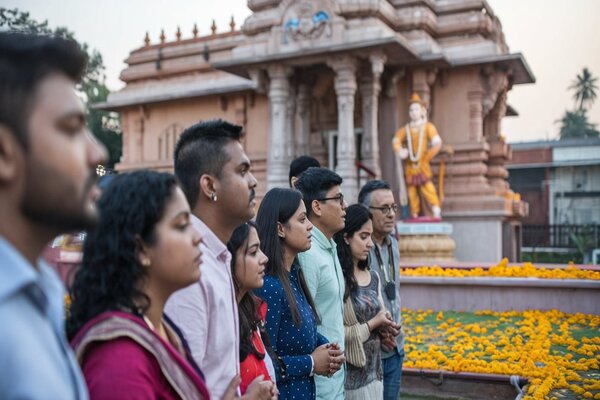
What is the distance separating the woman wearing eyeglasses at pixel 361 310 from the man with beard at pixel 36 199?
8.16 ft

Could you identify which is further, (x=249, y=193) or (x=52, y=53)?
(x=249, y=193)

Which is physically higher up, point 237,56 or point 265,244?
point 237,56

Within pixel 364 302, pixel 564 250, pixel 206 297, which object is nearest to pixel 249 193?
pixel 206 297

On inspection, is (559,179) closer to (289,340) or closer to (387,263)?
(387,263)

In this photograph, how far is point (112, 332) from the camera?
4.81 feet

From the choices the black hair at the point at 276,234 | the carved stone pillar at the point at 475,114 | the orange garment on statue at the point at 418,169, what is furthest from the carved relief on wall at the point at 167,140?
the black hair at the point at 276,234

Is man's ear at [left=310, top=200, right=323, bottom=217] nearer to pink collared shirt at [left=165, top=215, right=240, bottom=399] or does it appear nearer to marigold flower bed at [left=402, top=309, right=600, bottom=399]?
pink collared shirt at [left=165, top=215, right=240, bottom=399]

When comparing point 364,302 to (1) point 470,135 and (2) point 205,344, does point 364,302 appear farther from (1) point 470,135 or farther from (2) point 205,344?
(1) point 470,135

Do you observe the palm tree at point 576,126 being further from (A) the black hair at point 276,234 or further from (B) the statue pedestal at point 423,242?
(A) the black hair at point 276,234

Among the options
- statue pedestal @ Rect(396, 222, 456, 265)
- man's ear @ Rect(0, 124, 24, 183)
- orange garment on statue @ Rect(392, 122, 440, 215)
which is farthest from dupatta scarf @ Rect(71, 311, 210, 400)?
orange garment on statue @ Rect(392, 122, 440, 215)

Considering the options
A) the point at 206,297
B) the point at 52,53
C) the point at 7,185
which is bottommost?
the point at 206,297

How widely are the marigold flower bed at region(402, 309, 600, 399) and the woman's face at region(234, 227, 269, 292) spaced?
2.37 metres

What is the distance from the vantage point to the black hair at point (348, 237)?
3.70 m

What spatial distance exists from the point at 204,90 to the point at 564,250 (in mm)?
12435
